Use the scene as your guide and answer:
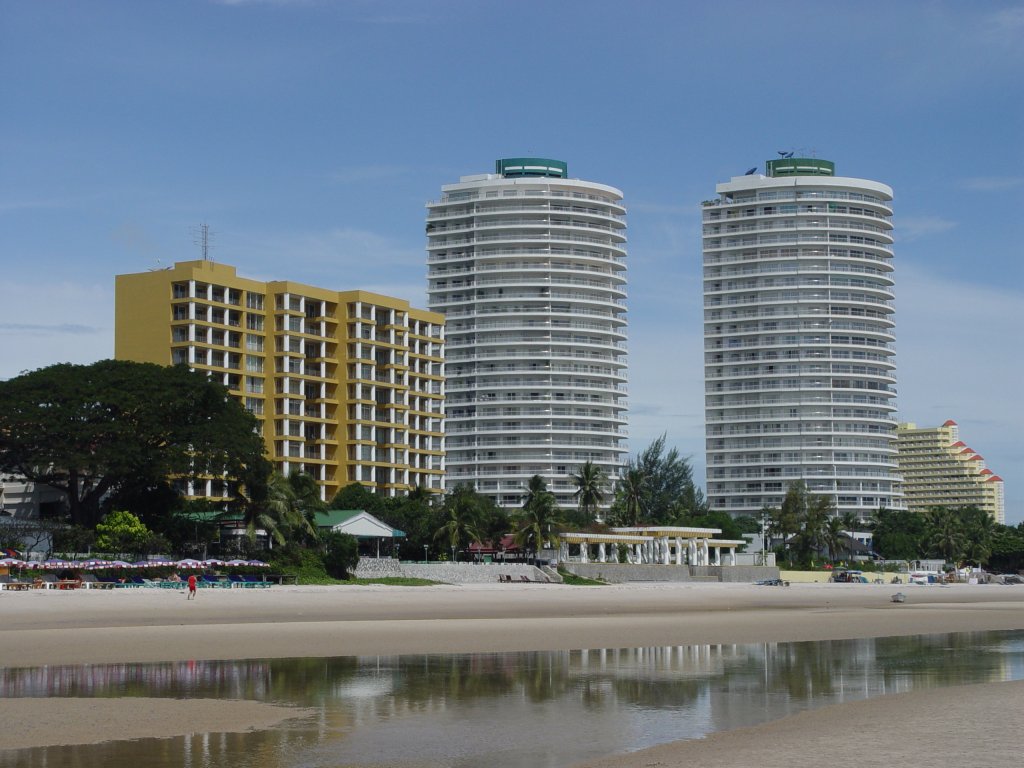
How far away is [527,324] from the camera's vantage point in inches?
6865

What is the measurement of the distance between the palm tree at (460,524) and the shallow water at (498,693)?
5546 centimetres

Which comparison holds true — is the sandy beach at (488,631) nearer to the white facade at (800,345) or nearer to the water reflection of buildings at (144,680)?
the water reflection of buildings at (144,680)

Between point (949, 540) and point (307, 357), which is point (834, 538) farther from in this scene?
point (307, 357)

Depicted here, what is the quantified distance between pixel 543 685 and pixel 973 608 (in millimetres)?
44575

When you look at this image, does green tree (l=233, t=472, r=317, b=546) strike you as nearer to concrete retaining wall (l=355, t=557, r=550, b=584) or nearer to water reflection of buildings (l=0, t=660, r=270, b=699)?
concrete retaining wall (l=355, t=557, r=550, b=584)

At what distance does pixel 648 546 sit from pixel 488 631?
64.4m

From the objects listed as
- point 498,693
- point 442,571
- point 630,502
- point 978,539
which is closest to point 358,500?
point 442,571

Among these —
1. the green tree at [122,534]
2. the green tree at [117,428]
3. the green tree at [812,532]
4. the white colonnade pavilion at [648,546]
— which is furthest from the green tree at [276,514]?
the green tree at [812,532]

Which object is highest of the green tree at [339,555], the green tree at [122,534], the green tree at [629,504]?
the green tree at [629,504]

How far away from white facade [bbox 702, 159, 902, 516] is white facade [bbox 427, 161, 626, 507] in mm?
17640

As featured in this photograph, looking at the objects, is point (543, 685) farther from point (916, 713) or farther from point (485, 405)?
point (485, 405)

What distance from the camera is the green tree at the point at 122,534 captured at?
230 feet

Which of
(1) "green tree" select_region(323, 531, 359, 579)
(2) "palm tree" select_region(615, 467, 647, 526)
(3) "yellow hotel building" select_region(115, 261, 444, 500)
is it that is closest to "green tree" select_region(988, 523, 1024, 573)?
(2) "palm tree" select_region(615, 467, 647, 526)

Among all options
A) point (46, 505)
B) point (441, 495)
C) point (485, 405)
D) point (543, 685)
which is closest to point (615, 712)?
point (543, 685)
